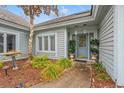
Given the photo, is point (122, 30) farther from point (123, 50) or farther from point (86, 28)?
point (86, 28)

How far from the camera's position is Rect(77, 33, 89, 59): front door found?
8.68m

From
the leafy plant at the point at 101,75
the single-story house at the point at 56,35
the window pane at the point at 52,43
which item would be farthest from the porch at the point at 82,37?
the leafy plant at the point at 101,75

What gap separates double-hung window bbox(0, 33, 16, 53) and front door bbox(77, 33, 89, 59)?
502 centimetres

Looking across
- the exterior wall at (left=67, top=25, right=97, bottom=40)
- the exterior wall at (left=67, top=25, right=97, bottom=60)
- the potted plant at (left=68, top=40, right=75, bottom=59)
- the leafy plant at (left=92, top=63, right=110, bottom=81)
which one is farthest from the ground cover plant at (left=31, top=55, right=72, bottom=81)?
the exterior wall at (left=67, top=25, right=97, bottom=40)

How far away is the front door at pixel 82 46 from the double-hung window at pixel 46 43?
6.38 ft

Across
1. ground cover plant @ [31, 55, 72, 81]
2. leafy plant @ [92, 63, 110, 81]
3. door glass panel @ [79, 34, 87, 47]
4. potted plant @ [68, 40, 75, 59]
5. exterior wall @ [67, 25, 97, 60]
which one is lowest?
leafy plant @ [92, 63, 110, 81]

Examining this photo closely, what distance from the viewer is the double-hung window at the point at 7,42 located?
8.20 metres

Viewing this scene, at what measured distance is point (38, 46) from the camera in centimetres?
1063

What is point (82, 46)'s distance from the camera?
8883 millimetres

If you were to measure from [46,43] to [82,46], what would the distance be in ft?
9.89

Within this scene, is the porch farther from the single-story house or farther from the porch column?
the porch column

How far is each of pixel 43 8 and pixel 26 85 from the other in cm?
534
